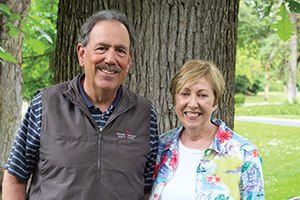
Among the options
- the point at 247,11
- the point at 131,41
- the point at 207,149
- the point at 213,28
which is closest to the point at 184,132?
the point at 207,149

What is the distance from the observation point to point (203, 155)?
2197 mm

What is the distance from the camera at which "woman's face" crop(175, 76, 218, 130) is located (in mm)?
Answer: 2247

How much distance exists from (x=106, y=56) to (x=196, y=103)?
679mm

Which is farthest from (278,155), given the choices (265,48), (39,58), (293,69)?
(293,69)

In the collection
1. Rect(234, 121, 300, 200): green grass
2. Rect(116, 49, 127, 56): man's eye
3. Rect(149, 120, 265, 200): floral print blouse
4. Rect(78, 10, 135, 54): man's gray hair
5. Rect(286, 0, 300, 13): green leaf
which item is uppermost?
Rect(286, 0, 300, 13): green leaf

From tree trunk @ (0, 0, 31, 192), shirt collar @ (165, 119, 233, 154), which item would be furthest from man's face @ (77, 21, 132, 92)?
tree trunk @ (0, 0, 31, 192)

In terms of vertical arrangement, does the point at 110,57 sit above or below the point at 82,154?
above

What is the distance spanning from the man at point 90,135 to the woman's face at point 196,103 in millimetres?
272

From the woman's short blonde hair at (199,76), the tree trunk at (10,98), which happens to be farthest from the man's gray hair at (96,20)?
the tree trunk at (10,98)

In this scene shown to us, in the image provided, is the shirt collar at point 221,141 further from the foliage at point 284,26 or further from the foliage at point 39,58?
the foliage at point 39,58

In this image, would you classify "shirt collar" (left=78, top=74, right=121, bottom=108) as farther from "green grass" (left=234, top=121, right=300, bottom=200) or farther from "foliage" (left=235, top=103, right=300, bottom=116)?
"foliage" (left=235, top=103, right=300, bottom=116)

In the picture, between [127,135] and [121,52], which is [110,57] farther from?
[127,135]

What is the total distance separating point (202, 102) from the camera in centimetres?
224

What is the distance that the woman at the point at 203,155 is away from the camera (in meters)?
2.07
